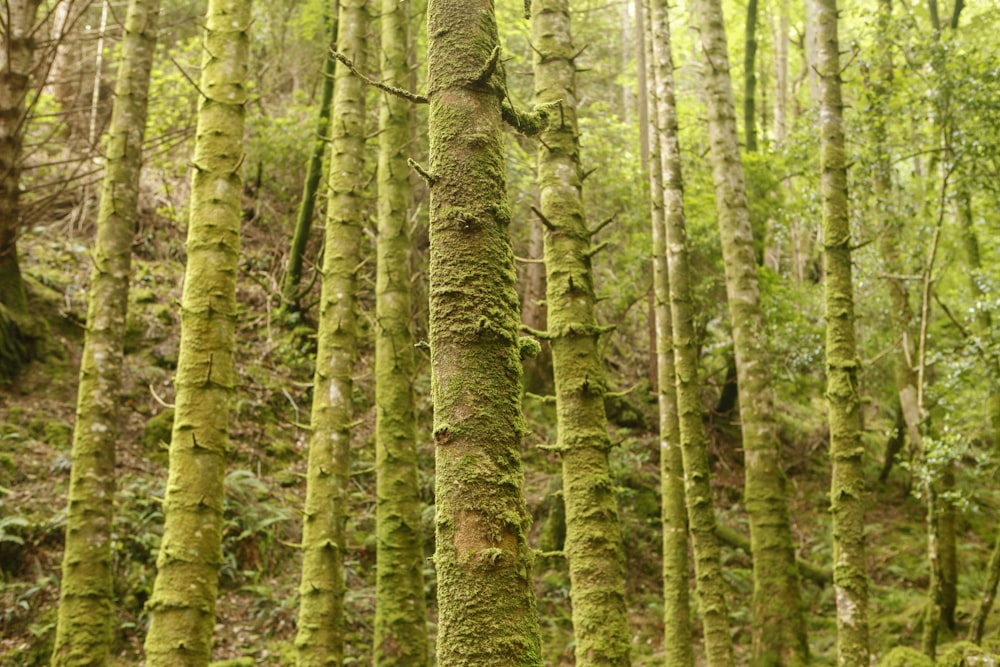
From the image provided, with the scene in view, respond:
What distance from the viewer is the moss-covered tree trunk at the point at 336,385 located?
5.72m

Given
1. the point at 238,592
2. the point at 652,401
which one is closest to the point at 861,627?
the point at 238,592

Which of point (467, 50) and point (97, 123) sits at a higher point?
point (97, 123)

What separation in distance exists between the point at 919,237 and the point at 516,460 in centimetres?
1214

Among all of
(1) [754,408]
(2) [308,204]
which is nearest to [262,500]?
(2) [308,204]

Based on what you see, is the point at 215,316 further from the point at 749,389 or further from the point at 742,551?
the point at 742,551

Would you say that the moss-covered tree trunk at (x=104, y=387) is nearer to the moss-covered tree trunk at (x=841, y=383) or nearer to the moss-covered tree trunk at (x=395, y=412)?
the moss-covered tree trunk at (x=395, y=412)

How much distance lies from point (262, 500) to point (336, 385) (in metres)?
4.62

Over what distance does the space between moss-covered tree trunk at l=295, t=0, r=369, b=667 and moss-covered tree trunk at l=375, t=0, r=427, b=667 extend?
420mm

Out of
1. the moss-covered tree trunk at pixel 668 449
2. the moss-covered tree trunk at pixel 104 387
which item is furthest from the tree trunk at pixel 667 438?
the moss-covered tree trunk at pixel 104 387

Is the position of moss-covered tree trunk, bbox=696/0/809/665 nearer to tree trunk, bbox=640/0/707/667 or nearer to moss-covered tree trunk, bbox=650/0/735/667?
moss-covered tree trunk, bbox=650/0/735/667

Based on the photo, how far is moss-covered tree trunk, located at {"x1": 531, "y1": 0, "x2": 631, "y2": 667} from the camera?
4.52 metres

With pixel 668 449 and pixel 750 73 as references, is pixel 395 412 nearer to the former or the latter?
pixel 668 449

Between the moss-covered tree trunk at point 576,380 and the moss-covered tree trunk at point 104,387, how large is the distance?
3289 mm

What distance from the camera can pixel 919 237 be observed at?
12.3m
